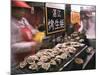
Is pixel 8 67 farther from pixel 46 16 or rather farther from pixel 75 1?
pixel 75 1

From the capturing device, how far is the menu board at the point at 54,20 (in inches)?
70.7

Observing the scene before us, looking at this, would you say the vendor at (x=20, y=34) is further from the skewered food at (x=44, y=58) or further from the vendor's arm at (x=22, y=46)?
the skewered food at (x=44, y=58)

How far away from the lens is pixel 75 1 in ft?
6.18

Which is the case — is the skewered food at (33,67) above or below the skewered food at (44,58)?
below

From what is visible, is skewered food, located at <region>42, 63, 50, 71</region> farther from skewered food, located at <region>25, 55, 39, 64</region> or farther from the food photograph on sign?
Result: skewered food, located at <region>25, 55, 39, 64</region>

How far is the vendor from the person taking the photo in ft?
5.57

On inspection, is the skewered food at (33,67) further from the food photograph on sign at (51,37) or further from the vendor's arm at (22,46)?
the vendor's arm at (22,46)

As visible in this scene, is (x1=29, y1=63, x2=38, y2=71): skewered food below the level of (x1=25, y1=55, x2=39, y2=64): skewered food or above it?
below

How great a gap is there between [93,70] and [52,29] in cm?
60

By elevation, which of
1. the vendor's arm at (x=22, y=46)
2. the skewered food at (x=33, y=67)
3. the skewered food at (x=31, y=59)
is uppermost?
the vendor's arm at (x=22, y=46)

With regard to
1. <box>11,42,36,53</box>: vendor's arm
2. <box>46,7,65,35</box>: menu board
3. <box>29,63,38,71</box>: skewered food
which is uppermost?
<box>46,7,65,35</box>: menu board

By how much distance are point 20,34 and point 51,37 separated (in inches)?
11.9

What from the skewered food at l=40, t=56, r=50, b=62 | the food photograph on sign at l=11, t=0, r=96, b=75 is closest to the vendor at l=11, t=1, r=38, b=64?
the food photograph on sign at l=11, t=0, r=96, b=75

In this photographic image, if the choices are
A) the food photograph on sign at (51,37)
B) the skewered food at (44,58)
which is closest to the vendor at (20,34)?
the food photograph on sign at (51,37)
